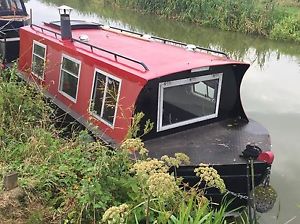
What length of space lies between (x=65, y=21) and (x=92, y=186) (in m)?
3.20

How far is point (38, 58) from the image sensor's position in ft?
21.9

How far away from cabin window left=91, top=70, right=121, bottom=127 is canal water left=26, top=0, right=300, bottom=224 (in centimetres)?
214

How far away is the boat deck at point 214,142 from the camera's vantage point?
4.53m

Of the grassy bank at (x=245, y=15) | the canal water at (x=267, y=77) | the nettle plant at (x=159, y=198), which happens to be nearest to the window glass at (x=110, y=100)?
the nettle plant at (x=159, y=198)

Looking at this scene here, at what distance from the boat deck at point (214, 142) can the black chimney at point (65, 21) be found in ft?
7.38

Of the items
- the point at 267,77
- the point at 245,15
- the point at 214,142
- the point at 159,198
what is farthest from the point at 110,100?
the point at 245,15

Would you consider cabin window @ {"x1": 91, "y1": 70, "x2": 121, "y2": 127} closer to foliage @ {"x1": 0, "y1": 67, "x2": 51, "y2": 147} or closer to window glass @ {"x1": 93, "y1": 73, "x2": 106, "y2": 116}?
window glass @ {"x1": 93, "y1": 73, "x2": 106, "y2": 116}

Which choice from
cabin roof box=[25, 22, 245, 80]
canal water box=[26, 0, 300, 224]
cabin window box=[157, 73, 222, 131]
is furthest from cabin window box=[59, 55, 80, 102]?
canal water box=[26, 0, 300, 224]

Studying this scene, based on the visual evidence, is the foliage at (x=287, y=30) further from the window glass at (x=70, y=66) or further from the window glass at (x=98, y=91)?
the window glass at (x=98, y=91)

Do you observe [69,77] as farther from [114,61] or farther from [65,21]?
[114,61]

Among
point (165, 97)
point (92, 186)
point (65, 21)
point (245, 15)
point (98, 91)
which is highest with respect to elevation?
point (245, 15)

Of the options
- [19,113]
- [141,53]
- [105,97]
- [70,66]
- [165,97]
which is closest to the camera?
[165,97]

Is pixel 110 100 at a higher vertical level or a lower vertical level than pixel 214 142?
higher

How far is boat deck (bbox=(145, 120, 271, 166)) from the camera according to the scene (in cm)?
453
